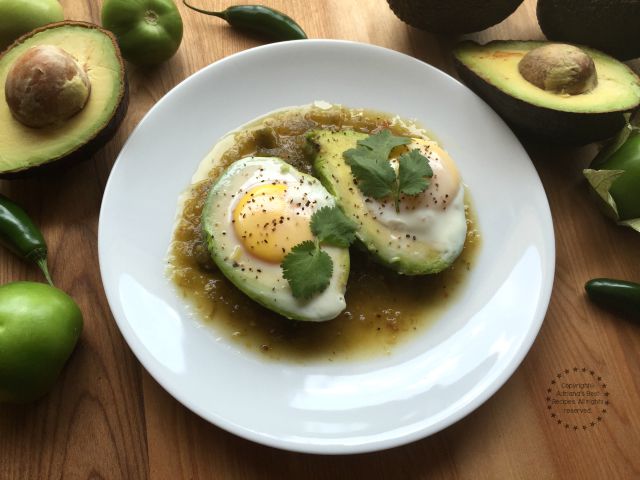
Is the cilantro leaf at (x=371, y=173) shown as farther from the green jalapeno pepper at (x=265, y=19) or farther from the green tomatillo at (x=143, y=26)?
the green tomatillo at (x=143, y=26)

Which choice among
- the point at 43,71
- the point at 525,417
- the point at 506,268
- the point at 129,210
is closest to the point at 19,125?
the point at 43,71

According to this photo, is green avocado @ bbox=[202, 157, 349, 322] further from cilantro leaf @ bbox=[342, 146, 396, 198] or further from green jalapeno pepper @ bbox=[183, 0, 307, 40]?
green jalapeno pepper @ bbox=[183, 0, 307, 40]

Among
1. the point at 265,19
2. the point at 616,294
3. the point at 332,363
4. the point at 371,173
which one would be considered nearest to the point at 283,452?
the point at 332,363

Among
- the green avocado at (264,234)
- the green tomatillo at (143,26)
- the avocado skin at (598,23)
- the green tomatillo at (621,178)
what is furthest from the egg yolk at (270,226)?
the avocado skin at (598,23)

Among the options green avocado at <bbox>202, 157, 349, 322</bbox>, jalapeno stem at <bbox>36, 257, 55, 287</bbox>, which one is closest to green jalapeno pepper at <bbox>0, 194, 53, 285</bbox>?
jalapeno stem at <bbox>36, 257, 55, 287</bbox>

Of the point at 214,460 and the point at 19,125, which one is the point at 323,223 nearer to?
the point at 214,460

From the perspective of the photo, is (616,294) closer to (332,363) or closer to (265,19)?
(332,363)
